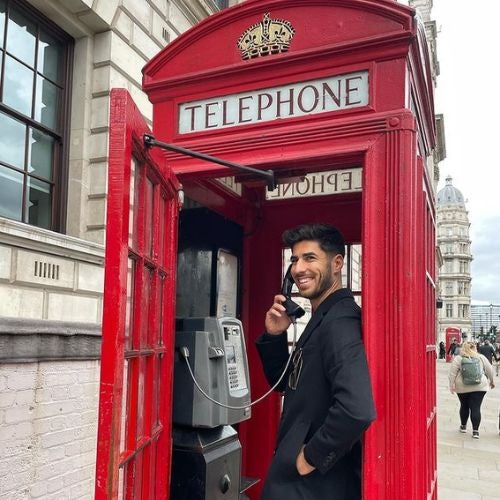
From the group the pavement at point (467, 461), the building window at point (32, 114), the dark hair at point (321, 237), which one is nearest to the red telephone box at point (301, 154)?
the dark hair at point (321, 237)

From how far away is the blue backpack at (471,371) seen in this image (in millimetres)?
8414

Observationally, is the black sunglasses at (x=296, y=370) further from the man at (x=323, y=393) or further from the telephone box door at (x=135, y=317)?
the telephone box door at (x=135, y=317)

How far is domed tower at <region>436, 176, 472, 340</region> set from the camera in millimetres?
88062

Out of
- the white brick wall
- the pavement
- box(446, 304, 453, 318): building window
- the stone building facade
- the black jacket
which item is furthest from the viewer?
box(446, 304, 453, 318): building window

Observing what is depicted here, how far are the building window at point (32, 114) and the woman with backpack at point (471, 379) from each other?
6.33 meters

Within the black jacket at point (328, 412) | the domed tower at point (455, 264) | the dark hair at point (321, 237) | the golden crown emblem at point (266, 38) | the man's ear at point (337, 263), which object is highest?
the domed tower at point (455, 264)

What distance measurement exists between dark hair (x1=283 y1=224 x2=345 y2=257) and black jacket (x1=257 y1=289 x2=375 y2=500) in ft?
0.70

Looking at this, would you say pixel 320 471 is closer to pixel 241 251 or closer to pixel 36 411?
pixel 241 251

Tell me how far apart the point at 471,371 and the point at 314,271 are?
709cm

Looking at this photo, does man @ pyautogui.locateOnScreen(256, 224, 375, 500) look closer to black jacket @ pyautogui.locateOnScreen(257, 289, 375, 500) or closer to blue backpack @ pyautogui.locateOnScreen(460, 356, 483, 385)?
black jacket @ pyautogui.locateOnScreen(257, 289, 375, 500)

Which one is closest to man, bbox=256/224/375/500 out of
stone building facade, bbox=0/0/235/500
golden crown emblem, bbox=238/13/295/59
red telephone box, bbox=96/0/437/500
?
red telephone box, bbox=96/0/437/500

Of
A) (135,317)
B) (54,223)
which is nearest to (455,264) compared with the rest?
(54,223)

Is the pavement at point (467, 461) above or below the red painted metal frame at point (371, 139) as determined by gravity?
below

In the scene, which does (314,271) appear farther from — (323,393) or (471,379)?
(471,379)
